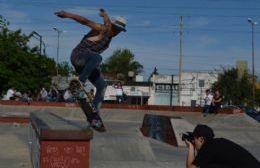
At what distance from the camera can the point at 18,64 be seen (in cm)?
5719

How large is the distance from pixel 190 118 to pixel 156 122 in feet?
35.8

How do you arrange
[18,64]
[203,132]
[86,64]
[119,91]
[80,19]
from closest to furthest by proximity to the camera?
[203,132] → [80,19] → [86,64] → [119,91] → [18,64]

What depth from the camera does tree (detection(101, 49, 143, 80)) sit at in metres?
132

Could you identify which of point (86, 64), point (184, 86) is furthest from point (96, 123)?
point (184, 86)

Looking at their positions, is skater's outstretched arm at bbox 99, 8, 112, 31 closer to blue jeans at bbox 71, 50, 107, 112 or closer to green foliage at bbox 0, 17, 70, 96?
blue jeans at bbox 71, 50, 107, 112

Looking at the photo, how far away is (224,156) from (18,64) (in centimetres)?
5305

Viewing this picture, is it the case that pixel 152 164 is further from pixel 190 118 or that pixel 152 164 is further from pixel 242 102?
pixel 242 102

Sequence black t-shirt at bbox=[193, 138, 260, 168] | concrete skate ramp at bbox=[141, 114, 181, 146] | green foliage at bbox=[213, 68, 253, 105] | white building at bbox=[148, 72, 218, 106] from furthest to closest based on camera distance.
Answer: white building at bbox=[148, 72, 218, 106], green foliage at bbox=[213, 68, 253, 105], concrete skate ramp at bbox=[141, 114, 181, 146], black t-shirt at bbox=[193, 138, 260, 168]

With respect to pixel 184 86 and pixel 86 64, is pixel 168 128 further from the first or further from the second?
pixel 184 86

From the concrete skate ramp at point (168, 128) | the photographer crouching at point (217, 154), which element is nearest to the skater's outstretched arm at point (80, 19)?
the photographer crouching at point (217, 154)

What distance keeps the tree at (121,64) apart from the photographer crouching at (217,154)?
4852 inches

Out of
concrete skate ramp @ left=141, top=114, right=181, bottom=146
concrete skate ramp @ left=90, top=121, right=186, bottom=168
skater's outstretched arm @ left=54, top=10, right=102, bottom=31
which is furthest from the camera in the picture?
concrete skate ramp @ left=141, top=114, right=181, bottom=146

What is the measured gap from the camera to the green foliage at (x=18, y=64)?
56.2 meters

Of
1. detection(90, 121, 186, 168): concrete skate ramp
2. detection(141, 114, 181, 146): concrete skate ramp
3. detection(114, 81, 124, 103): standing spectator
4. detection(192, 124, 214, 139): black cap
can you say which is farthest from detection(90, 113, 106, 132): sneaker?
detection(114, 81, 124, 103): standing spectator
